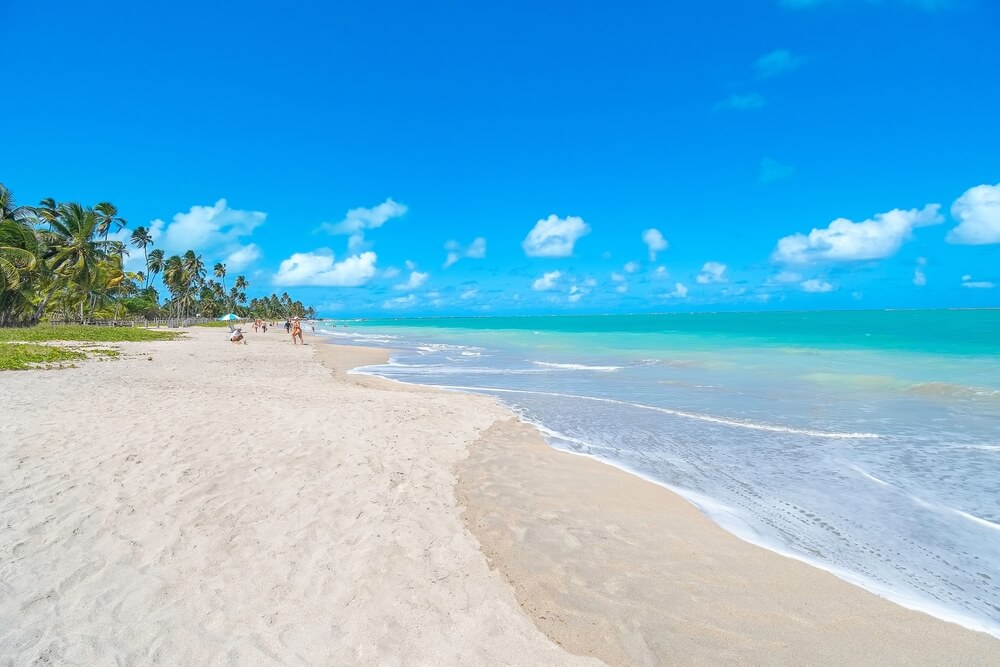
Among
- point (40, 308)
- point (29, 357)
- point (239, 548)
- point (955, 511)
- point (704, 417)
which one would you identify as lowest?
point (955, 511)

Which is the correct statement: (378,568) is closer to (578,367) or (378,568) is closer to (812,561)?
(812,561)

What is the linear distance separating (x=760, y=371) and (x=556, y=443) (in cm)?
1568

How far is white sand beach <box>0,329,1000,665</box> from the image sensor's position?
3.25m

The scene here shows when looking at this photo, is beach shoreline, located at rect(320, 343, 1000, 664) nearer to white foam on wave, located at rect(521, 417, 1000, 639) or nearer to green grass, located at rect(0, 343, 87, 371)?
white foam on wave, located at rect(521, 417, 1000, 639)

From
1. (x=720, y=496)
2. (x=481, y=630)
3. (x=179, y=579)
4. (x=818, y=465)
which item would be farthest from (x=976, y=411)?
(x=179, y=579)

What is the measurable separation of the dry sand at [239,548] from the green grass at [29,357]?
7.32 m

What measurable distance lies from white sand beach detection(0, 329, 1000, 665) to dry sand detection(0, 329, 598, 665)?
0.06 ft

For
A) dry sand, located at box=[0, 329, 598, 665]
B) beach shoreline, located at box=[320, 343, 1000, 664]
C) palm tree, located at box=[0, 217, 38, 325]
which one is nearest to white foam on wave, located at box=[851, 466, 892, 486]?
beach shoreline, located at box=[320, 343, 1000, 664]

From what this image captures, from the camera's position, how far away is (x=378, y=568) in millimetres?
4070

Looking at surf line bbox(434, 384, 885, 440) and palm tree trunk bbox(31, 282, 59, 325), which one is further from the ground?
palm tree trunk bbox(31, 282, 59, 325)

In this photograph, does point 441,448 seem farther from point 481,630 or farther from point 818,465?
point 818,465

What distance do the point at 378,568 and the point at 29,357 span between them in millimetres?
17725

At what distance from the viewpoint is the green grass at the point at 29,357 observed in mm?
13978

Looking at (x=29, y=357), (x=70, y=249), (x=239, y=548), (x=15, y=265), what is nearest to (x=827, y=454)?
(x=239, y=548)
